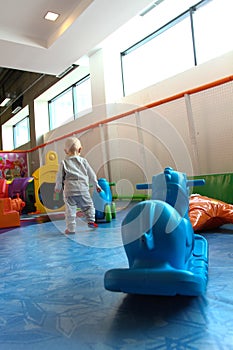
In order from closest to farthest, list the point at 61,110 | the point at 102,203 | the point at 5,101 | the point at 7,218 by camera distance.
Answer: the point at 102,203, the point at 7,218, the point at 61,110, the point at 5,101

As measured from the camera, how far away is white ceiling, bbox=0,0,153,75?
12.6ft

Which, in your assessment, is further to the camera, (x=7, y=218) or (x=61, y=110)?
(x=61, y=110)

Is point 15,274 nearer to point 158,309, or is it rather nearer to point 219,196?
point 158,309

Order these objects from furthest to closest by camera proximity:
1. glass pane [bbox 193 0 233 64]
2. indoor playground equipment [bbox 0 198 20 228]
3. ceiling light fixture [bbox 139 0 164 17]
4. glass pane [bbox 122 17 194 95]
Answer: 1. glass pane [bbox 122 17 194 95]
2. ceiling light fixture [bbox 139 0 164 17]
3. glass pane [bbox 193 0 233 64]
4. indoor playground equipment [bbox 0 198 20 228]

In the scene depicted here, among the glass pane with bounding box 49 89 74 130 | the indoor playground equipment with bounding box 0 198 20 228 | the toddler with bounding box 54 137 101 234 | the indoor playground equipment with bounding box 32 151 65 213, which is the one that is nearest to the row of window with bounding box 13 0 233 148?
the glass pane with bounding box 49 89 74 130

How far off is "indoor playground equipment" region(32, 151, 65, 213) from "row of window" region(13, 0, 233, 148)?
1.72 metres

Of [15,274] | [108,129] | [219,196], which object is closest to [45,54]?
[108,129]

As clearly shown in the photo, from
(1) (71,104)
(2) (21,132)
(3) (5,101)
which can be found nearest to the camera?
(1) (71,104)

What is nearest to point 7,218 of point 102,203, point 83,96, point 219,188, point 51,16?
point 102,203

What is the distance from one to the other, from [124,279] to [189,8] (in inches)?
165

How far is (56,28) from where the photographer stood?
14.8ft

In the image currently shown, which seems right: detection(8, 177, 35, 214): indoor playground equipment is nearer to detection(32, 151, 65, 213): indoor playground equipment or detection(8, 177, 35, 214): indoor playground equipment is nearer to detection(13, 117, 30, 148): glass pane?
detection(32, 151, 65, 213): indoor playground equipment

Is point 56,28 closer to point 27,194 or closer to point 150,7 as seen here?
point 150,7

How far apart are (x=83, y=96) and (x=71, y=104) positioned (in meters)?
0.69
